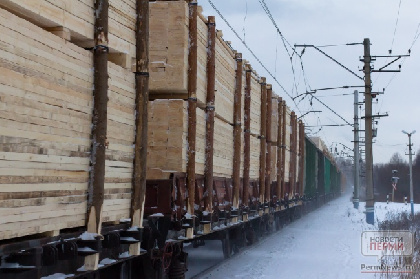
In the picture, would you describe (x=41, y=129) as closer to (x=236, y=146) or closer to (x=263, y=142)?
(x=236, y=146)

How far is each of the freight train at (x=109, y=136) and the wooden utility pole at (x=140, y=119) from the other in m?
0.01

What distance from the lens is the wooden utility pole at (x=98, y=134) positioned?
5488 mm

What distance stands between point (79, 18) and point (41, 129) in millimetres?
1261

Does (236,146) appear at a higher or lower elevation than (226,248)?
higher

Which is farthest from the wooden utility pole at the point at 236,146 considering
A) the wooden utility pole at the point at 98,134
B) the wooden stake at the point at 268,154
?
the wooden utility pole at the point at 98,134

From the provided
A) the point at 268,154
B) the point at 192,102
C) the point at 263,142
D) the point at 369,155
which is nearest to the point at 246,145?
the point at 263,142

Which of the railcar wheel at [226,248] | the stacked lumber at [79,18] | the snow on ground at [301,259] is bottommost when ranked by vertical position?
the snow on ground at [301,259]

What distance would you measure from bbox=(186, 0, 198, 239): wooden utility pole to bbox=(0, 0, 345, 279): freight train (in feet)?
0.05

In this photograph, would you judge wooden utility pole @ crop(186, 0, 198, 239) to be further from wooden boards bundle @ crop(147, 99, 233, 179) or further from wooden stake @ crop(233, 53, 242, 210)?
wooden stake @ crop(233, 53, 242, 210)

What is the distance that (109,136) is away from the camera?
598 centimetres

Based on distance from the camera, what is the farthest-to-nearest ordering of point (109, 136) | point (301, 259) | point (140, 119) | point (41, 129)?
point (301, 259) → point (140, 119) → point (109, 136) → point (41, 129)

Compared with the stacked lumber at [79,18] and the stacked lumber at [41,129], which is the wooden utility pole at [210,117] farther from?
the stacked lumber at [41,129]

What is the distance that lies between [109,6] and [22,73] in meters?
1.89

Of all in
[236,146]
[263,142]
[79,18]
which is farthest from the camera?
[263,142]
